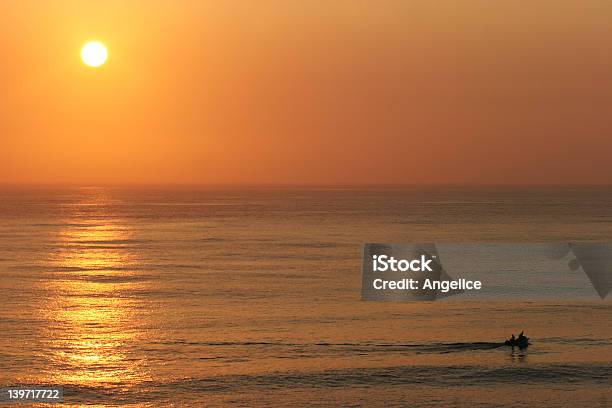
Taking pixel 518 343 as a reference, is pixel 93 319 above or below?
above

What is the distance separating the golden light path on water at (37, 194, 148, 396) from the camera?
56.9 meters

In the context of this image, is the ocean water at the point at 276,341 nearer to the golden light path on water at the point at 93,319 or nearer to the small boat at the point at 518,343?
the golden light path on water at the point at 93,319

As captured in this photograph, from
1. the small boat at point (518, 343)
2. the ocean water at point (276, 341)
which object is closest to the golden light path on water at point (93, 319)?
the ocean water at point (276, 341)

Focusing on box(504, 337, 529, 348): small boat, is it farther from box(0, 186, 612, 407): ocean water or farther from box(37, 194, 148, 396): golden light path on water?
box(37, 194, 148, 396): golden light path on water

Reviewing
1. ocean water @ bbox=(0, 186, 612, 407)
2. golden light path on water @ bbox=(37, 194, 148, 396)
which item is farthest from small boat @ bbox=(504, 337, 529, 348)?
golden light path on water @ bbox=(37, 194, 148, 396)

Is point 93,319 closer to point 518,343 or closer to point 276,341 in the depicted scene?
point 276,341

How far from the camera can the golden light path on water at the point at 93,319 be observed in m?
56.9

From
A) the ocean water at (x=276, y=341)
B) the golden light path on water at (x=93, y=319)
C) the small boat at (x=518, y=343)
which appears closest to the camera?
the ocean water at (x=276, y=341)

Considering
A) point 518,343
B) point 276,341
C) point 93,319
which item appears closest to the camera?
point 518,343

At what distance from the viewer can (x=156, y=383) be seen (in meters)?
54.4

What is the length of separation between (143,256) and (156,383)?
3140 inches

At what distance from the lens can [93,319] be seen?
74.6 m

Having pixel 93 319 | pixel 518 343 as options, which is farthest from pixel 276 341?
pixel 93 319

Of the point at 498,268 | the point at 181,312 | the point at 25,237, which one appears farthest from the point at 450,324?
the point at 25,237
